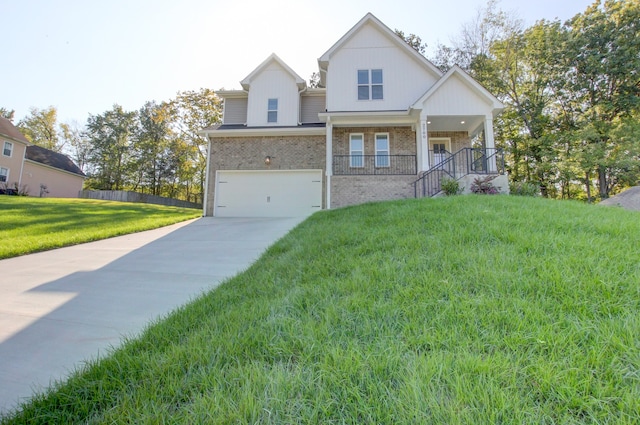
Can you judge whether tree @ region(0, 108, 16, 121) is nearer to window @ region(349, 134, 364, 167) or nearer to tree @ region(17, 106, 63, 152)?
tree @ region(17, 106, 63, 152)

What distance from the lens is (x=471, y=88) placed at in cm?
986

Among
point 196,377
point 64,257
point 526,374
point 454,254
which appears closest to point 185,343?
point 196,377

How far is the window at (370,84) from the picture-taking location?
1130 cm

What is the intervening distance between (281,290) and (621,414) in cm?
213

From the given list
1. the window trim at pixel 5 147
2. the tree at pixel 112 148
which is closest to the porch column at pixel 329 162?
the window trim at pixel 5 147

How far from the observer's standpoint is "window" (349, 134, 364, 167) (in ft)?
37.2

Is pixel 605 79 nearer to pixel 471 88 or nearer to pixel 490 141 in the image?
pixel 471 88

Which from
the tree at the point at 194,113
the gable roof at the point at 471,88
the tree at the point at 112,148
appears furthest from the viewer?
the tree at the point at 112,148

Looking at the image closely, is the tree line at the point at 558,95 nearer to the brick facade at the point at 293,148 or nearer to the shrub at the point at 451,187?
the brick facade at the point at 293,148

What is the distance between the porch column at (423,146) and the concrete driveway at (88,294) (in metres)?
6.47

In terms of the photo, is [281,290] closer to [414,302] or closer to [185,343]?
[185,343]

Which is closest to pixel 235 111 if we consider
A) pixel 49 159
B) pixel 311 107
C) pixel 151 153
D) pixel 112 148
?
pixel 311 107

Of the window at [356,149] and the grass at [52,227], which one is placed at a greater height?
the window at [356,149]

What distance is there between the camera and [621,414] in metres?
1.06
